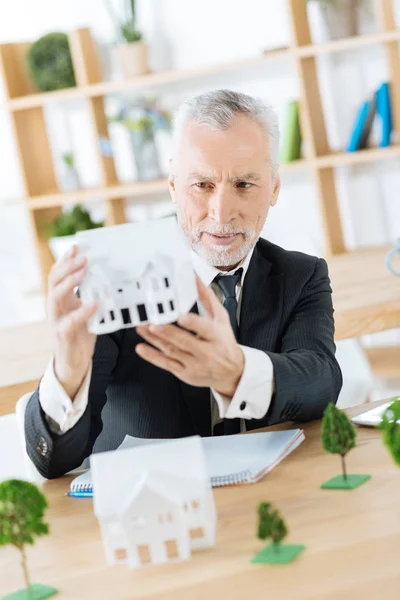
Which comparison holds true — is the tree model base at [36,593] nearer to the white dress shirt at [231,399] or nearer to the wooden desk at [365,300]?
the white dress shirt at [231,399]

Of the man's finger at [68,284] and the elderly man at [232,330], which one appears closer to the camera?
the man's finger at [68,284]

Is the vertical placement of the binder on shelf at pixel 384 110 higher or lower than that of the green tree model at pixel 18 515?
higher

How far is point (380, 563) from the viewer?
1.06 metres

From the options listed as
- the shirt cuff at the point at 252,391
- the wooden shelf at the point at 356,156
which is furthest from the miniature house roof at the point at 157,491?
the wooden shelf at the point at 356,156

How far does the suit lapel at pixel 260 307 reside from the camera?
187cm

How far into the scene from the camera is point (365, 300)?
2738 mm

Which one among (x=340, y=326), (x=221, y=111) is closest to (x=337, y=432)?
(x=221, y=111)

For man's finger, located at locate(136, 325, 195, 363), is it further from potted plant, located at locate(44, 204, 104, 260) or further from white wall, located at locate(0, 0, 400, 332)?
potted plant, located at locate(44, 204, 104, 260)

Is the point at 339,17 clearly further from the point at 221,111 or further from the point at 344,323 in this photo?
the point at 221,111

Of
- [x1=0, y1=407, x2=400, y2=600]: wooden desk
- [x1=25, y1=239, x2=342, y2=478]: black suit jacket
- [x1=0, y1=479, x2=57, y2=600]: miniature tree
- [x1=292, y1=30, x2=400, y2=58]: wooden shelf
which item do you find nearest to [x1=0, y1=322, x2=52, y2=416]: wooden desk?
[x1=25, y1=239, x2=342, y2=478]: black suit jacket

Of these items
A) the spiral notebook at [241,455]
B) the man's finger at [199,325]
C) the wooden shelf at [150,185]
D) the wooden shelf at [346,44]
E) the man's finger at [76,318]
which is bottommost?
the spiral notebook at [241,455]

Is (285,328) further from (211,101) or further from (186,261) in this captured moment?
(186,261)

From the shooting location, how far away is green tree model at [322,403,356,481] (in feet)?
4.18

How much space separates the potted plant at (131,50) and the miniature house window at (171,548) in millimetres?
3305
